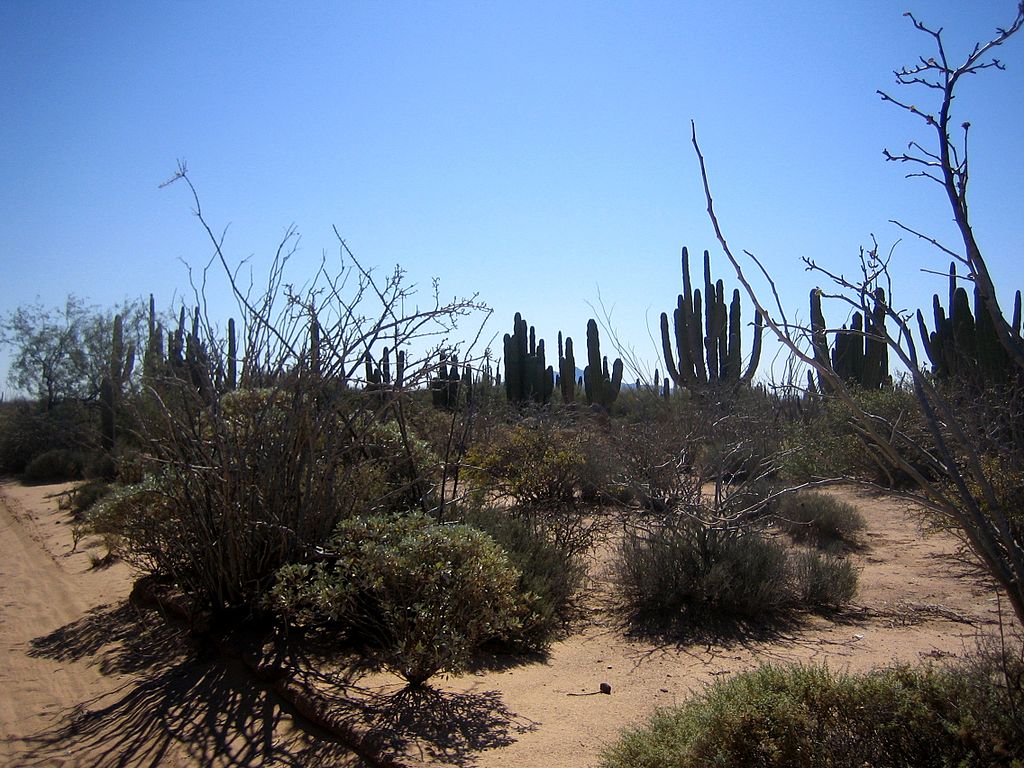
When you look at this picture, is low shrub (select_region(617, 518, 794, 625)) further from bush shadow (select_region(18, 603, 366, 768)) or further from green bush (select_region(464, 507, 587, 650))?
bush shadow (select_region(18, 603, 366, 768))

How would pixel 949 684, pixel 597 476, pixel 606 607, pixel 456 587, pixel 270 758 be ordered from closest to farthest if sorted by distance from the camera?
pixel 949 684
pixel 270 758
pixel 456 587
pixel 606 607
pixel 597 476

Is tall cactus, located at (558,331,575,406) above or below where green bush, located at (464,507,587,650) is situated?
above

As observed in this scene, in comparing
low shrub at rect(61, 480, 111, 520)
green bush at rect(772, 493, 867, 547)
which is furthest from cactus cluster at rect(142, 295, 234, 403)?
low shrub at rect(61, 480, 111, 520)

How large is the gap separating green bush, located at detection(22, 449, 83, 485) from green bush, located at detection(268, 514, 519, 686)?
20221 mm

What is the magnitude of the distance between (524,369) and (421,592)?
846 inches

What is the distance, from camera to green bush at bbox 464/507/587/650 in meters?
6.45

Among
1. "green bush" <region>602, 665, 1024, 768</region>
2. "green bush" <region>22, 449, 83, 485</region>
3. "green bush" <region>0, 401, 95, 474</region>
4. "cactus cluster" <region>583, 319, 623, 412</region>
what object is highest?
"cactus cluster" <region>583, 319, 623, 412</region>

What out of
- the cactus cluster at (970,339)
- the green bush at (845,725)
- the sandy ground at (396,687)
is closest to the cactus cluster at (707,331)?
the cactus cluster at (970,339)

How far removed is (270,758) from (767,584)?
444 centimetres

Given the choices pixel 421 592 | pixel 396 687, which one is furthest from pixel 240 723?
pixel 421 592

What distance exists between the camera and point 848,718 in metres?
3.23

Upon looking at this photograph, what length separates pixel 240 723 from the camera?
506 centimetres

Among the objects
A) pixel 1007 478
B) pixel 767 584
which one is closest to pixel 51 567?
pixel 767 584

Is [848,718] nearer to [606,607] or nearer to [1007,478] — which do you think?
[606,607]
